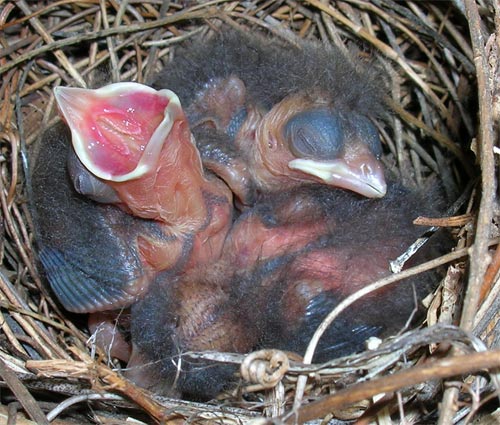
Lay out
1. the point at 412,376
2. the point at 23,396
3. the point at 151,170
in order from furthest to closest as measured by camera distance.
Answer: the point at 151,170, the point at 23,396, the point at 412,376

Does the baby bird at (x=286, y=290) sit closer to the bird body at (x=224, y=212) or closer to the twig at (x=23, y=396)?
the bird body at (x=224, y=212)

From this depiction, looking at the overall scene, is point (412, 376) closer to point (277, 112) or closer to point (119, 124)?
point (119, 124)

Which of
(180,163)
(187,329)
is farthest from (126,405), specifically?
(180,163)

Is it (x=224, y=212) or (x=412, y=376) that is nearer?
(x=412, y=376)

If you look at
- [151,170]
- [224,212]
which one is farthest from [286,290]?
[151,170]

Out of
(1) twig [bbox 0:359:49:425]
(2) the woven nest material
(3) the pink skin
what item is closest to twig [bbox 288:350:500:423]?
(2) the woven nest material

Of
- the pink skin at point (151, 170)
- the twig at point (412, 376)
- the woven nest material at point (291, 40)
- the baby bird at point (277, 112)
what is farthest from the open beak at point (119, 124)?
the twig at point (412, 376)

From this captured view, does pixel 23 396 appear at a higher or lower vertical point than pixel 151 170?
lower

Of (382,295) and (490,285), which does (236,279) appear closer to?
(382,295)
